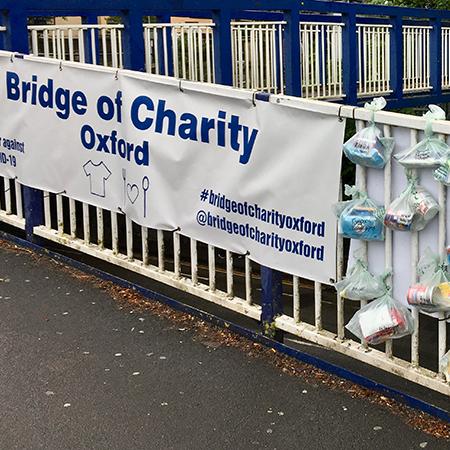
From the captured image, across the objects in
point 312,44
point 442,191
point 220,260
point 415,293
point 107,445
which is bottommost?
point 220,260

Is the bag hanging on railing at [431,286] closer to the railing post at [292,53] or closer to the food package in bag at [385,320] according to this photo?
the food package in bag at [385,320]

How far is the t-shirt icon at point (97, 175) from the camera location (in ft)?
19.3

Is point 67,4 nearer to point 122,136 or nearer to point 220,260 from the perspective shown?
point 122,136

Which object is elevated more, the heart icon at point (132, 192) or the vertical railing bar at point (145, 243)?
the heart icon at point (132, 192)

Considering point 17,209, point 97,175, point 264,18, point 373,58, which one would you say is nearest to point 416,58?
point 373,58

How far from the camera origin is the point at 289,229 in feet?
14.6

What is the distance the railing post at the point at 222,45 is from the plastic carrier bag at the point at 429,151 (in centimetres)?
613

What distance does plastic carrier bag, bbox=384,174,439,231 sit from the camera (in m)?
3.69

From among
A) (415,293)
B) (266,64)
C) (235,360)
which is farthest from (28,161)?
(266,64)

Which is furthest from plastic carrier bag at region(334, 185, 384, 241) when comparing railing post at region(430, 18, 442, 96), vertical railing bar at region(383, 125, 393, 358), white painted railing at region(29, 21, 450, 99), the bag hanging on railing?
railing post at region(430, 18, 442, 96)

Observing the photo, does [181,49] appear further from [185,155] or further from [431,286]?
[431,286]

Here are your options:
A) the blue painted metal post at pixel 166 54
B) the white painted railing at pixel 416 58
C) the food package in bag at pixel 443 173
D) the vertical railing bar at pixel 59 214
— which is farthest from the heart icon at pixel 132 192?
the white painted railing at pixel 416 58

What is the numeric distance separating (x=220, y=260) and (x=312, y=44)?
4.02 metres

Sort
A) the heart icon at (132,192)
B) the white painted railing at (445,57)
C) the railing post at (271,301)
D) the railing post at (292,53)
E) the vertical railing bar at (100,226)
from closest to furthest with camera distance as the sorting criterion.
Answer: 1. the railing post at (271,301)
2. the heart icon at (132,192)
3. the vertical railing bar at (100,226)
4. the railing post at (292,53)
5. the white painted railing at (445,57)
